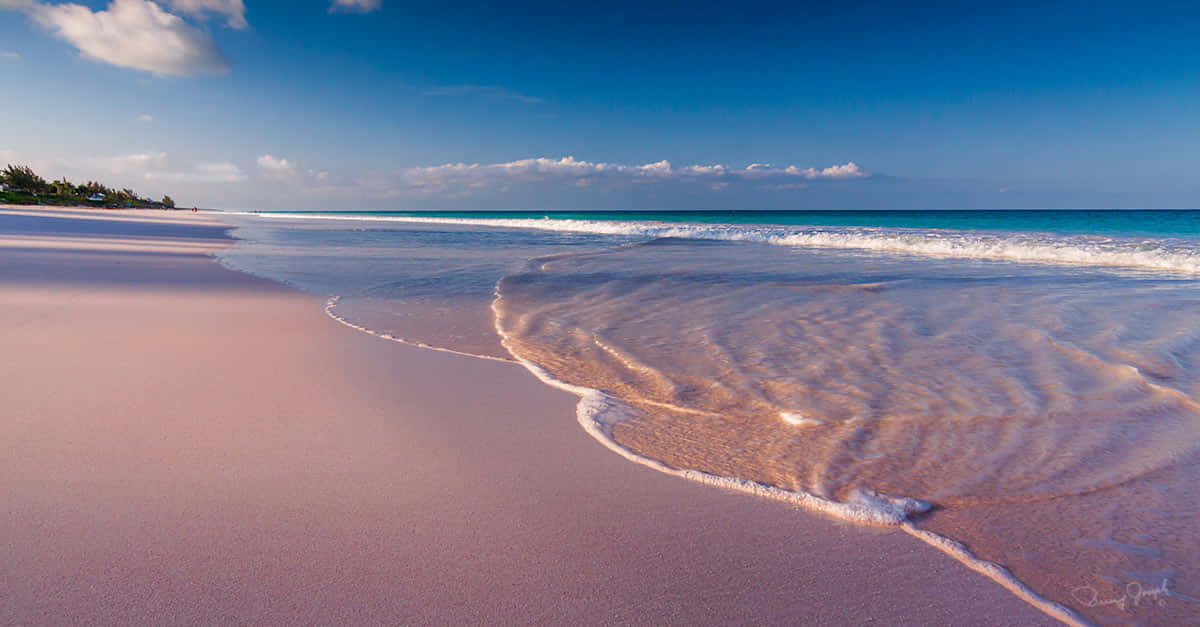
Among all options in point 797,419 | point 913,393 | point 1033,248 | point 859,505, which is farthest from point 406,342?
point 1033,248

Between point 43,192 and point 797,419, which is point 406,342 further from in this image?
point 43,192

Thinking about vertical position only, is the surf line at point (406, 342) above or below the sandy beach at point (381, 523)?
above

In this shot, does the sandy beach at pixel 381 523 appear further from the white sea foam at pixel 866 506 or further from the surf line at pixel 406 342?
the surf line at pixel 406 342

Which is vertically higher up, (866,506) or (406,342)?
(406,342)

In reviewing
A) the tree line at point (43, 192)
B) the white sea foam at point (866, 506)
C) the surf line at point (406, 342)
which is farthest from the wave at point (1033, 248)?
the tree line at point (43, 192)

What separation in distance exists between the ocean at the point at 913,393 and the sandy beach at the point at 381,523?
27 cm

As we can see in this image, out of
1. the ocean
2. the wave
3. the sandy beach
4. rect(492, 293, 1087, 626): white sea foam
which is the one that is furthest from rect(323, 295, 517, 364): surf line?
the wave

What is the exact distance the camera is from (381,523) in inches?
82.4

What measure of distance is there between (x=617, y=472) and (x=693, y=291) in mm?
5775

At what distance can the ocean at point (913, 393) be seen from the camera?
A: 2.12 m

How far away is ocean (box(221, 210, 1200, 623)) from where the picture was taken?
6.97 feet

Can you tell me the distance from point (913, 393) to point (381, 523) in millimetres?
3305

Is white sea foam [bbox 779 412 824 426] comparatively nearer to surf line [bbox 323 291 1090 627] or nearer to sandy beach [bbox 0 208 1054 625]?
surf line [bbox 323 291 1090 627]

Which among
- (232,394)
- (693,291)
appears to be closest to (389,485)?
(232,394)
